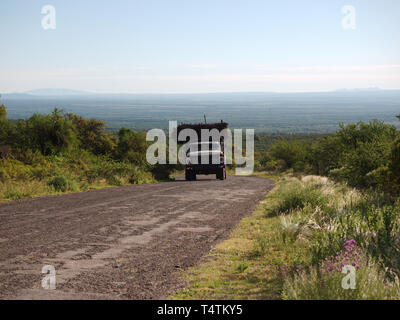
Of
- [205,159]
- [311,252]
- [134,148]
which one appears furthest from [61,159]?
[311,252]

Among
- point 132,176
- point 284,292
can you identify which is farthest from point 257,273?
point 132,176

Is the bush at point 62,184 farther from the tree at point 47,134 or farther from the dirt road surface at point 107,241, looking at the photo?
the tree at point 47,134

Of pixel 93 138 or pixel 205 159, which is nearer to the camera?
pixel 205 159

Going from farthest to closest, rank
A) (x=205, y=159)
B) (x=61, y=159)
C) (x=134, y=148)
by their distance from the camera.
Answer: (x=134, y=148)
(x=205, y=159)
(x=61, y=159)

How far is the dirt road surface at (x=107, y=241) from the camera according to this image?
5672 millimetres

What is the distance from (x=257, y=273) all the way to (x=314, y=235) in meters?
2.04

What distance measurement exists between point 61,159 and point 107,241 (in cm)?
1468

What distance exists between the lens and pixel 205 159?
2545cm

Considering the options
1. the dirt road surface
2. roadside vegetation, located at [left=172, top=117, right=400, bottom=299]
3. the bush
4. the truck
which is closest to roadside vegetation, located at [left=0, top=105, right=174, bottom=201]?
the bush

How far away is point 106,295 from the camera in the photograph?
5297 mm

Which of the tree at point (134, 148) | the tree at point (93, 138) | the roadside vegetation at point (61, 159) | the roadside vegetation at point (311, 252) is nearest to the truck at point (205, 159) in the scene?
the roadside vegetation at point (61, 159)

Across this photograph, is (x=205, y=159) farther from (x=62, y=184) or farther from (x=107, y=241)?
(x=107, y=241)

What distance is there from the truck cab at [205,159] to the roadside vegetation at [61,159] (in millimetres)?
2850
